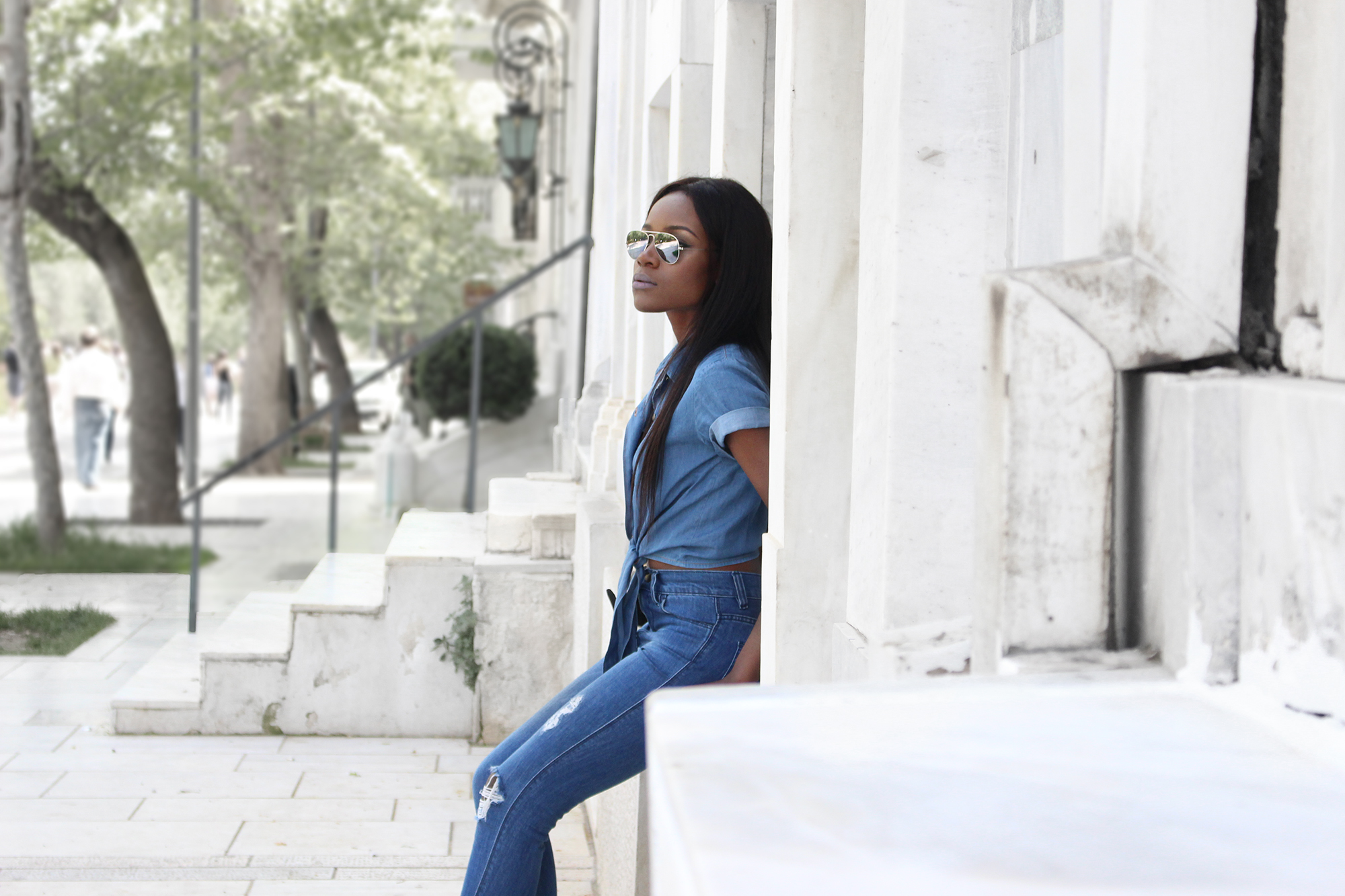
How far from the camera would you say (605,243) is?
22.4 feet

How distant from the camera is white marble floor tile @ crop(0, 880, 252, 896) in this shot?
4.25m

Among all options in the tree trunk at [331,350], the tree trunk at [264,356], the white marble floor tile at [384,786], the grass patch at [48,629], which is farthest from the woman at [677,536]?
the tree trunk at [331,350]

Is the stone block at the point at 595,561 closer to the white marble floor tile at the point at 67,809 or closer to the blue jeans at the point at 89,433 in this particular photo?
the white marble floor tile at the point at 67,809

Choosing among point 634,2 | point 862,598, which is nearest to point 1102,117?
point 862,598

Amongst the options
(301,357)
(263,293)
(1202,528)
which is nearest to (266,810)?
(1202,528)

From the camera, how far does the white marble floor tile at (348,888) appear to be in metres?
4.32

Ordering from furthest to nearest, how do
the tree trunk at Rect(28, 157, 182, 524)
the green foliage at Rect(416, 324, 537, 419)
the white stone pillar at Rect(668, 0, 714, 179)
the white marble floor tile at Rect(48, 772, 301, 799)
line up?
the green foliage at Rect(416, 324, 537, 419)
the tree trunk at Rect(28, 157, 182, 524)
the white marble floor tile at Rect(48, 772, 301, 799)
the white stone pillar at Rect(668, 0, 714, 179)

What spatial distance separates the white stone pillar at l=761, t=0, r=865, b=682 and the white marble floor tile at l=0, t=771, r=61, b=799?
366 cm

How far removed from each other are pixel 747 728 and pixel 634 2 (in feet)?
17.2

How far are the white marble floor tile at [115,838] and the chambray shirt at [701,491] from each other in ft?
8.26

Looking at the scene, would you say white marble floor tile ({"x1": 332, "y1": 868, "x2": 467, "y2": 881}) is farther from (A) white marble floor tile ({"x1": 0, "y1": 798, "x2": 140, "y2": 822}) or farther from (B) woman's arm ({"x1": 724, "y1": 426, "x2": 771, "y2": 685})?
(B) woman's arm ({"x1": 724, "y1": 426, "x2": 771, "y2": 685})

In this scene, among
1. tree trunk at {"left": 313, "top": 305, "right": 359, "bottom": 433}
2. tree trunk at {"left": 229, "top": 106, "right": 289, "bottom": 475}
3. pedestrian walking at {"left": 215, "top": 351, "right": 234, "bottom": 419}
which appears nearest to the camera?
tree trunk at {"left": 229, "top": 106, "right": 289, "bottom": 475}

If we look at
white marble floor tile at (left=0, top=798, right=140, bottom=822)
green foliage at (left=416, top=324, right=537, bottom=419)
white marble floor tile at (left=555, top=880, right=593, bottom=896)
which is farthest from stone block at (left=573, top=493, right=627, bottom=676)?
green foliage at (left=416, top=324, right=537, bottom=419)

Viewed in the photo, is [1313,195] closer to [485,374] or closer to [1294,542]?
[1294,542]
